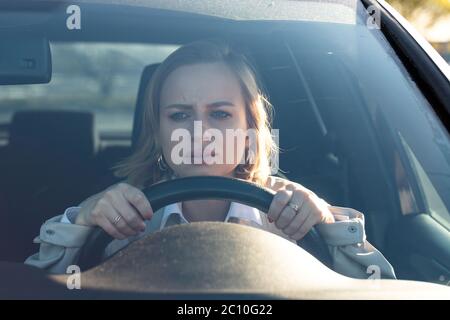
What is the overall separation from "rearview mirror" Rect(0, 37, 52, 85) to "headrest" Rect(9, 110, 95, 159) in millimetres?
242

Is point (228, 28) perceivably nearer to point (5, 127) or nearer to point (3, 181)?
point (3, 181)

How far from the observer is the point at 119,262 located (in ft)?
5.65

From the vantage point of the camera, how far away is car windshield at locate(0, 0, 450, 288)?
231 centimetres

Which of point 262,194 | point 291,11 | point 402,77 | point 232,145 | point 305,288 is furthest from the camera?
point 291,11

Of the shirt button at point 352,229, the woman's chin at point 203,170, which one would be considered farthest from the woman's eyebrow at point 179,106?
the shirt button at point 352,229

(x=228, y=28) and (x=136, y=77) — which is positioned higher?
(x=228, y=28)

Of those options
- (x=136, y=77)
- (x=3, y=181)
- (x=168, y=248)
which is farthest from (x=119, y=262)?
(x=136, y=77)

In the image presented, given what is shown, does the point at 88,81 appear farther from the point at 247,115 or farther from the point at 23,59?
the point at 247,115

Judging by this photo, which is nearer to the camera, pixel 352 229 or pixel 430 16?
pixel 352 229

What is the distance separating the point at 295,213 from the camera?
191cm

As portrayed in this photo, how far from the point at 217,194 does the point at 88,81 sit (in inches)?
55.2

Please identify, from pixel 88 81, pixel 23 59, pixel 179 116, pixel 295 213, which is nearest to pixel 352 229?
pixel 295 213

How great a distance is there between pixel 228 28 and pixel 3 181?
2.42 feet

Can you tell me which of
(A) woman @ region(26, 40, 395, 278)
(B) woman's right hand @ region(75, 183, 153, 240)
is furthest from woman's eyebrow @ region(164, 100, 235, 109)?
(B) woman's right hand @ region(75, 183, 153, 240)
